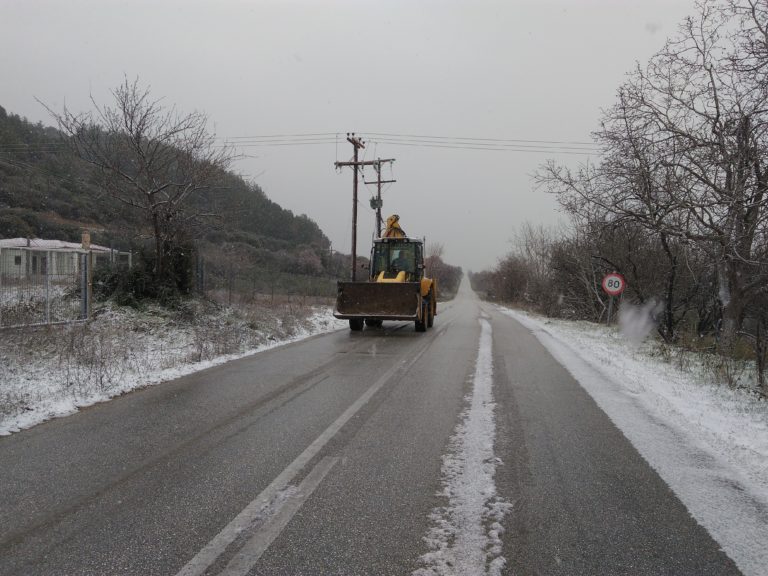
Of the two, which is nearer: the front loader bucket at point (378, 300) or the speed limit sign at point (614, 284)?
the front loader bucket at point (378, 300)

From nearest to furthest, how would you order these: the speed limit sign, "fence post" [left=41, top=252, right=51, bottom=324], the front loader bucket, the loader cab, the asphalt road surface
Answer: the asphalt road surface, "fence post" [left=41, top=252, right=51, bottom=324], the front loader bucket, the loader cab, the speed limit sign

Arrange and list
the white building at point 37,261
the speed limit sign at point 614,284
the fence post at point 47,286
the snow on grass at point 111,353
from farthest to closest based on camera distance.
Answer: the speed limit sign at point 614,284 < the fence post at point 47,286 < the white building at point 37,261 < the snow on grass at point 111,353

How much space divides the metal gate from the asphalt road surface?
6.02 meters

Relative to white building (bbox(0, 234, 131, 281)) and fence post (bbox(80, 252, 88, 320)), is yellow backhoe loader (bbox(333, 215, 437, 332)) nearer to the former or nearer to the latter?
fence post (bbox(80, 252, 88, 320))

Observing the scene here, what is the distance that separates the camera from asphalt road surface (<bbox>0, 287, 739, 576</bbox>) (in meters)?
2.83

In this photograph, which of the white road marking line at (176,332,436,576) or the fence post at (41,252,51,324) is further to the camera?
the fence post at (41,252,51,324)

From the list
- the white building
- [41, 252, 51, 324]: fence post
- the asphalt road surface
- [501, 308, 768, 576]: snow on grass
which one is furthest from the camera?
[41, 252, 51, 324]: fence post

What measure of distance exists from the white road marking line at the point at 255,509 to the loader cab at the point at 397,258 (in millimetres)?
11488

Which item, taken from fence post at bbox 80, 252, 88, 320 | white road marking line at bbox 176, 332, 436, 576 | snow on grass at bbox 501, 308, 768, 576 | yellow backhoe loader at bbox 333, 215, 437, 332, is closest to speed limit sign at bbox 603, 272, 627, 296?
yellow backhoe loader at bbox 333, 215, 437, 332

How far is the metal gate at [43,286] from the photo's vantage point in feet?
35.1

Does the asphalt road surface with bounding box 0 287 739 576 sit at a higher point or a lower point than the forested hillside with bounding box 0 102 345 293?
lower

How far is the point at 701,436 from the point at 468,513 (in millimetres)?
3287

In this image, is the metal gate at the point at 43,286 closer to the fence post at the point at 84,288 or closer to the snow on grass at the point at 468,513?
the fence post at the point at 84,288

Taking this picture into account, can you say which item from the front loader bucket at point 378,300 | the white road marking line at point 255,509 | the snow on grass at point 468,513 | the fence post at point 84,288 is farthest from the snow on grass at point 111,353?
the snow on grass at point 468,513
